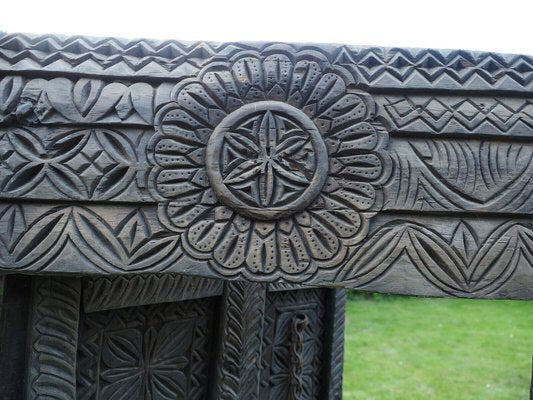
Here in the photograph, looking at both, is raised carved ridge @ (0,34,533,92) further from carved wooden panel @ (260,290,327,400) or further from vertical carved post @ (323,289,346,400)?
vertical carved post @ (323,289,346,400)

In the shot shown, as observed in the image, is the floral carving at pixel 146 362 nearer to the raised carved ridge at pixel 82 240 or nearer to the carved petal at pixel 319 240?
the raised carved ridge at pixel 82 240

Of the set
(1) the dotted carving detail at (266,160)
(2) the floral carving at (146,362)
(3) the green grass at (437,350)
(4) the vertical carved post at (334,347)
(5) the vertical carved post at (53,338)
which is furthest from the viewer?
(3) the green grass at (437,350)

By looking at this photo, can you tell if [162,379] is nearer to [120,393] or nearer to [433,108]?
[120,393]

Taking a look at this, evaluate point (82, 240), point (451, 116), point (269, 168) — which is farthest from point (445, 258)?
point (82, 240)

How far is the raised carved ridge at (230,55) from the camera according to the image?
3.13 ft

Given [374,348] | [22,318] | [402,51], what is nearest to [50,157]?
[22,318]

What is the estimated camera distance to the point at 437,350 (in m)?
4.25

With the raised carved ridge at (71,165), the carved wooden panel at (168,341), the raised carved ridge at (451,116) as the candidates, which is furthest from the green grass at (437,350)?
the raised carved ridge at (71,165)

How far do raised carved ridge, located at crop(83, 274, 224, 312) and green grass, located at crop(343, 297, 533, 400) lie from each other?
7.18ft

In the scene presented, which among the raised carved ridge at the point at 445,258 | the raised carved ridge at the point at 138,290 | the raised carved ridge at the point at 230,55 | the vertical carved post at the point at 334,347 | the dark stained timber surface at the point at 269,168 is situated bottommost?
the vertical carved post at the point at 334,347

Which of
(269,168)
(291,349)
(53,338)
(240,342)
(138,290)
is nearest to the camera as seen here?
(269,168)

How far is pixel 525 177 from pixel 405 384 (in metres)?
2.90

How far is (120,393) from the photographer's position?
1464 mm

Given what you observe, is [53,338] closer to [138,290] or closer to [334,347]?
[138,290]
